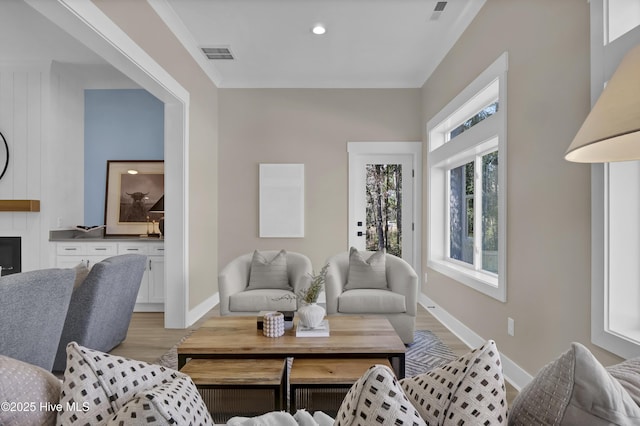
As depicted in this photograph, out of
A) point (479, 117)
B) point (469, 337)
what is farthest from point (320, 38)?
point (469, 337)

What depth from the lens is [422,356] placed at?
3.02 meters

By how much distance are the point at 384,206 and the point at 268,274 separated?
7.23 ft

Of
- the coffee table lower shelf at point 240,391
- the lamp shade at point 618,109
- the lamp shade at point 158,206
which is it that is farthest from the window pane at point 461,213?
the lamp shade at point 158,206

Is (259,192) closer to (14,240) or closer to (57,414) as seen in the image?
(14,240)

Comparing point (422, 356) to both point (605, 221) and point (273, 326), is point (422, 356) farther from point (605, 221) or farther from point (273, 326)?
point (605, 221)

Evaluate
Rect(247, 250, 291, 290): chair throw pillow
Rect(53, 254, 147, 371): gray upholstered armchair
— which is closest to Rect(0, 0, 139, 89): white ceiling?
Rect(53, 254, 147, 371): gray upholstered armchair

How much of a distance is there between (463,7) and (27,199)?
203 inches

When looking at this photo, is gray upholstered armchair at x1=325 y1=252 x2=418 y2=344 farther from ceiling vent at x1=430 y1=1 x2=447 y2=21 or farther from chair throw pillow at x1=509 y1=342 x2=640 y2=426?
chair throw pillow at x1=509 y1=342 x2=640 y2=426

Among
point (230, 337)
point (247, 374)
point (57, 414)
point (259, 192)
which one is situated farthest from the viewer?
point (259, 192)

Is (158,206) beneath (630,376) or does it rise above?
above

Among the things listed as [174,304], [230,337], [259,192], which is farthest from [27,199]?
[230,337]

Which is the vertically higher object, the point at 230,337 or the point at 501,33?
the point at 501,33

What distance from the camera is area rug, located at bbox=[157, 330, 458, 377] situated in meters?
2.80

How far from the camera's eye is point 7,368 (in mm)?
750
